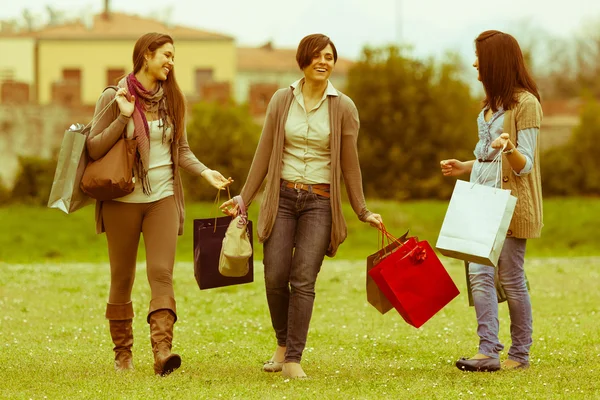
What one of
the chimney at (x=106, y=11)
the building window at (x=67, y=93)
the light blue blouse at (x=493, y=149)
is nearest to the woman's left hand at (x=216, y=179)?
the light blue blouse at (x=493, y=149)

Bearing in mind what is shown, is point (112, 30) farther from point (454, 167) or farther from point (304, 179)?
point (304, 179)

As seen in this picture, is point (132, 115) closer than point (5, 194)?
Yes

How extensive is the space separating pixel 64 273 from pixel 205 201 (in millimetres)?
25710

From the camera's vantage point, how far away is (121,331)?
829 centimetres

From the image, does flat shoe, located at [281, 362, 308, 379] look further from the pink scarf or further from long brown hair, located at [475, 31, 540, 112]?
long brown hair, located at [475, 31, 540, 112]

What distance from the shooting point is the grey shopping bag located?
7770mm

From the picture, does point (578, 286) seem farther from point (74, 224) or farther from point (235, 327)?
point (74, 224)

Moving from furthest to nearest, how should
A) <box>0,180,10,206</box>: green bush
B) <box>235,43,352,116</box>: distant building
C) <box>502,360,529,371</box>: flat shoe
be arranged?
<box>235,43,352,116</box>: distant building, <box>0,180,10,206</box>: green bush, <box>502,360,529,371</box>: flat shoe

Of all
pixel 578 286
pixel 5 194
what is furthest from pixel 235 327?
pixel 5 194

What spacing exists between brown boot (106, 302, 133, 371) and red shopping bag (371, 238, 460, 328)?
5.96 ft

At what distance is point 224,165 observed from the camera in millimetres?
45594

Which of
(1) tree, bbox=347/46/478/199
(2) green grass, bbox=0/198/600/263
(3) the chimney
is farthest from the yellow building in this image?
(2) green grass, bbox=0/198/600/263

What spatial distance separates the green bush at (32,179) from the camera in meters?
46.2

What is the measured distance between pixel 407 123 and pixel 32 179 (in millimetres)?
15055
